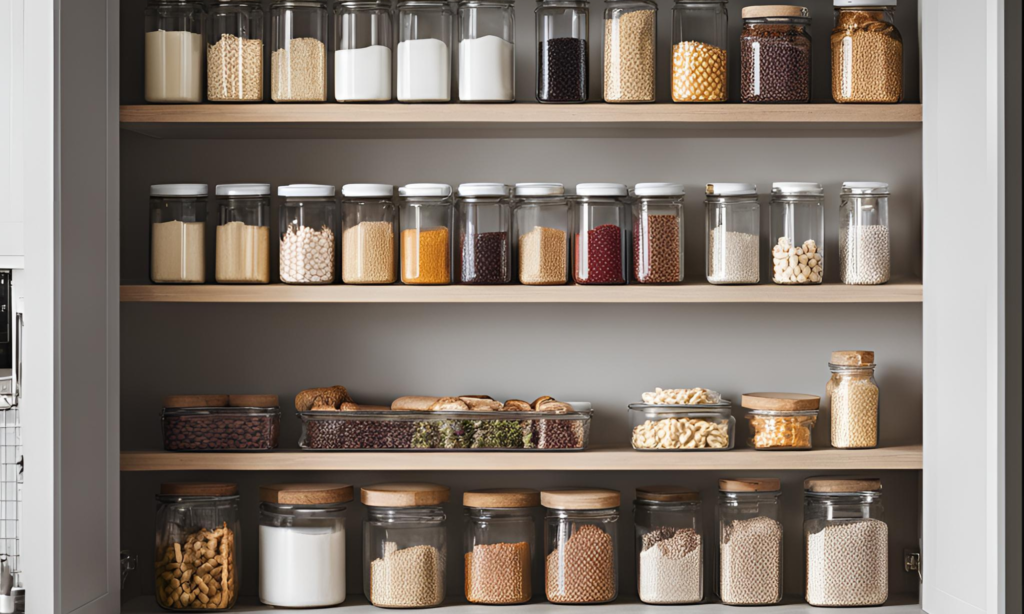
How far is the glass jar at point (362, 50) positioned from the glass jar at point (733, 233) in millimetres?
669

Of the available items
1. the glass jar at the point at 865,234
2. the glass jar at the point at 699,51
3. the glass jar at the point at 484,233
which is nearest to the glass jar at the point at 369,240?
the glass jar at the point at 484,233

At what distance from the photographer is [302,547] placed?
1789 millimetres

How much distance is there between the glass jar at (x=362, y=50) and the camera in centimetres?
180

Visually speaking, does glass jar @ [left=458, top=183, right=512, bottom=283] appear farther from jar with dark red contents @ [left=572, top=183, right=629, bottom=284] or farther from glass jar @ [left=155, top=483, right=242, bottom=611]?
glass jar @ [left=155, top=483, right=242, bottom=611]

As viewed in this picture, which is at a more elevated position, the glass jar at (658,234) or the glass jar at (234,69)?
the glass jar at (234,69)

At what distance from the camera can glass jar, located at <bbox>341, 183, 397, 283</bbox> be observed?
180cm

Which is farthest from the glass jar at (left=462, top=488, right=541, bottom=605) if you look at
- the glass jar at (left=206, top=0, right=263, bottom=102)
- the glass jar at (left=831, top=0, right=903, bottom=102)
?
the glass jar at (left=831, top=0, right=903, bottom=102)

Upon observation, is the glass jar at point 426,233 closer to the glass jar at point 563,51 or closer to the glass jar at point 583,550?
the glass jar at point 563,51

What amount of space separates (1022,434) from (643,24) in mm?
972

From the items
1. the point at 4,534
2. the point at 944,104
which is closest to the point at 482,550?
the point at 4,534

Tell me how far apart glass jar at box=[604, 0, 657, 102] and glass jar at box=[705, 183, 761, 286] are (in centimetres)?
23

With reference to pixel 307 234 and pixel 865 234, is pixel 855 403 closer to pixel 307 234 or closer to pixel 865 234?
pixel 865 234

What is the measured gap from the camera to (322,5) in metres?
1.85

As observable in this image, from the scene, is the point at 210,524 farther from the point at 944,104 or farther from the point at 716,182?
the point at 944,104
